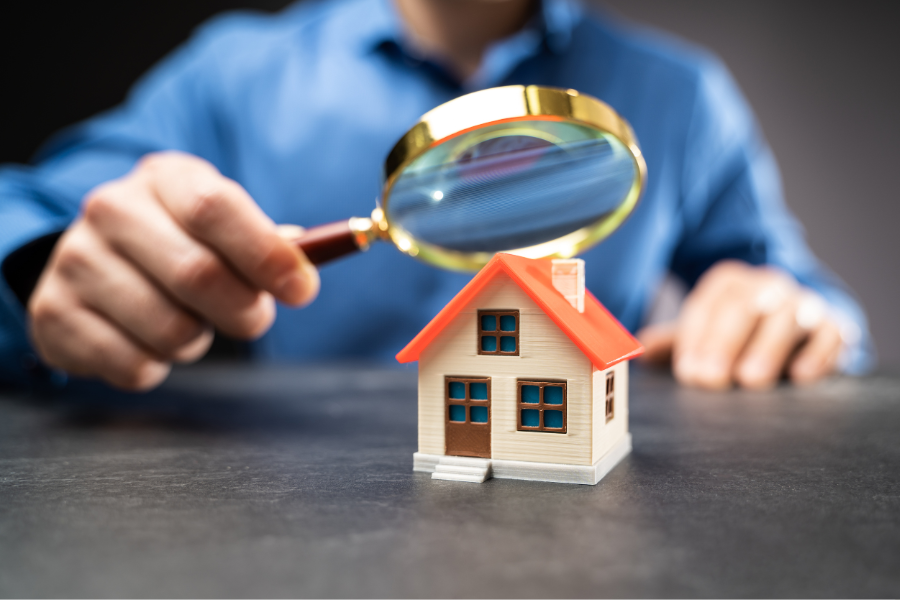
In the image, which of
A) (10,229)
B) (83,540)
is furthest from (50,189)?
(83,540)

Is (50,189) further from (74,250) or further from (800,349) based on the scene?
(800,349)

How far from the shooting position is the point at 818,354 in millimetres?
2234

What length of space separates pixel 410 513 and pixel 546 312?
395 mm

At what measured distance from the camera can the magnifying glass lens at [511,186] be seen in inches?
47.7

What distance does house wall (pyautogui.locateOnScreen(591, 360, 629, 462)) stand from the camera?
1108 mm

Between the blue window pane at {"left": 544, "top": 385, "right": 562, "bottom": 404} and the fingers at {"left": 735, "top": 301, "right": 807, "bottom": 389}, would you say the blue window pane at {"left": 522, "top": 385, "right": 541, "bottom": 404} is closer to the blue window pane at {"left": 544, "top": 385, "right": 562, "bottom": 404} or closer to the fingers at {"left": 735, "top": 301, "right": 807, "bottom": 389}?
the blue window pane at {"left": 544, "top": 385, "right": 562, "bottom": 404}

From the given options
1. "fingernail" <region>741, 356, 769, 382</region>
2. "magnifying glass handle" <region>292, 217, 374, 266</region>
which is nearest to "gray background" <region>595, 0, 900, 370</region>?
"fingernail" <region>741, 356, 769, 382</region>

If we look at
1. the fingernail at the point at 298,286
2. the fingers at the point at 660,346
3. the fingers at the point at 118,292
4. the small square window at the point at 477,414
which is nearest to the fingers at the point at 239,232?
the fingernail at the point at 298,286

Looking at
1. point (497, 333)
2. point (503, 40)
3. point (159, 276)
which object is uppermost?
point (503, 40)

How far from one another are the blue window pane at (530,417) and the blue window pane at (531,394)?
0.05 feet

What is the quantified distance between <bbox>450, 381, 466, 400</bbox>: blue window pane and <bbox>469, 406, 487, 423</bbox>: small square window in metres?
0.03

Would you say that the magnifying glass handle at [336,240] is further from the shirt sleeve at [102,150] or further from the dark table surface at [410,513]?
the shirt sleeve at [102,150]

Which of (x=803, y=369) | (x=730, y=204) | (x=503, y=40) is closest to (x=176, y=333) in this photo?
(x=803, y=369)

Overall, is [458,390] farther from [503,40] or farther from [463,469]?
[503,40]
